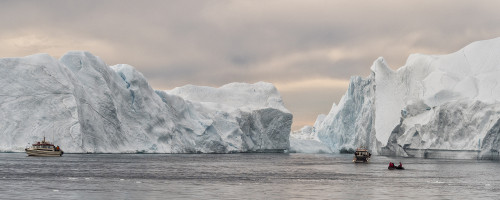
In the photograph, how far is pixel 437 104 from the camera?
101 metres

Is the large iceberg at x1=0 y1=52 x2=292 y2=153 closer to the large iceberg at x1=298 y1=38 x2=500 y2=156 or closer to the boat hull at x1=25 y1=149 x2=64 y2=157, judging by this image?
the boat hull at x1=25 y1=149 x2=64 y2=157

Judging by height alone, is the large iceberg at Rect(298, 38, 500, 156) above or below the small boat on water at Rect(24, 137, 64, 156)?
above

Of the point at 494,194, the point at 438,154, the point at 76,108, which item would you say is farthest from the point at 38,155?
the point at 494,194

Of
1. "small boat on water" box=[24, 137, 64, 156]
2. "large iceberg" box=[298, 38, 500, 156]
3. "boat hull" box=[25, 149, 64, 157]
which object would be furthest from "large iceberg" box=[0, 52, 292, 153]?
"large iceberg" box=[298, 38, 500, 156]

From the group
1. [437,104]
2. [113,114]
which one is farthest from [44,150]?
[437,104]

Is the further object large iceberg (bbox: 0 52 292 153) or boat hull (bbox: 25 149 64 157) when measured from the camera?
large iceberg (bbox: 0 52 292 153)

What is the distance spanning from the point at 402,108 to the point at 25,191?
86.8 m

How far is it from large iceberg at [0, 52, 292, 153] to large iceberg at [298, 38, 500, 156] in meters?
24.3

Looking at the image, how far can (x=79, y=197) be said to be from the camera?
103ft

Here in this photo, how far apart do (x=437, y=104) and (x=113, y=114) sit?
49652mm

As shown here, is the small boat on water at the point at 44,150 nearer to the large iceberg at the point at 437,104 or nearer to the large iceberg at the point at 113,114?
the large iceberg at the point at 113,114

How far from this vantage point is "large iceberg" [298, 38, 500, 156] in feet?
300

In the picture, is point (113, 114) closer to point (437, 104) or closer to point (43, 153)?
point (43, 153)

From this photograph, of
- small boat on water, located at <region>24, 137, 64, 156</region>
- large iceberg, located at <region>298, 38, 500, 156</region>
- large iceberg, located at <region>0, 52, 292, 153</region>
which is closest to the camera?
small boat on water, located at <region>24, 137, 64, 156</region>
